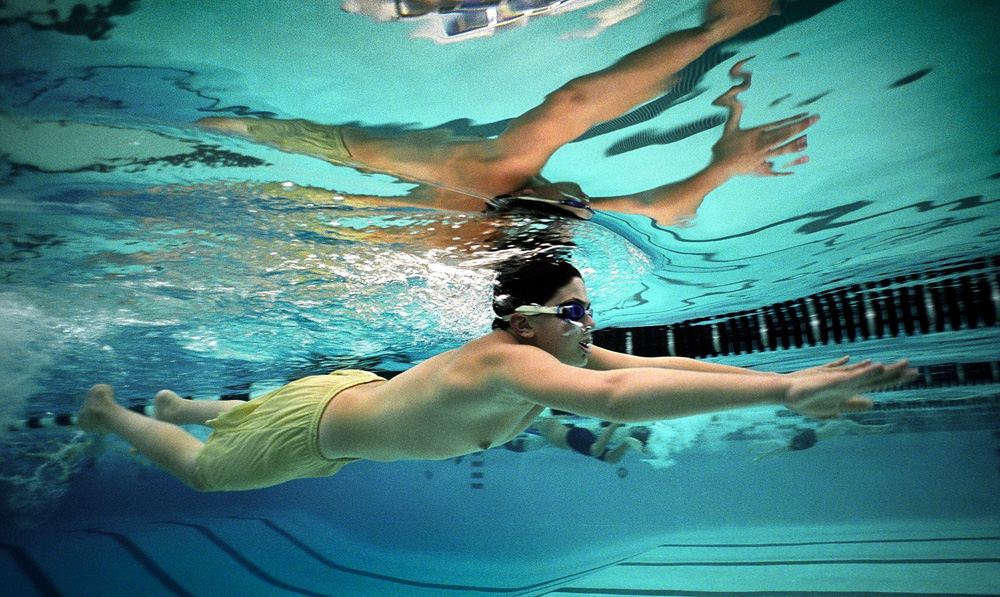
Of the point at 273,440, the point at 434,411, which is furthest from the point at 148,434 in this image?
the point at 434,411

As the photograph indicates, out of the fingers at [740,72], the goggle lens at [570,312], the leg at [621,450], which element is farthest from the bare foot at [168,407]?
the leg at [621,450]

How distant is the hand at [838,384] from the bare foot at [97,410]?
6.50 meters

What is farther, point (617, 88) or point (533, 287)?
point (533, 287)

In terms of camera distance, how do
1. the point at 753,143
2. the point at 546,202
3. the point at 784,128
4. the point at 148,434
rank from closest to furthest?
the point at 784,128
the point at 753,143
the point at 546,202
the point at 148,434

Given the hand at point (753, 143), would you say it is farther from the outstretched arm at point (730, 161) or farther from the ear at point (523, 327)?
the ear at point (523, 327)

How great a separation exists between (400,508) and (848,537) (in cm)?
2006

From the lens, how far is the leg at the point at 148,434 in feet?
17.0

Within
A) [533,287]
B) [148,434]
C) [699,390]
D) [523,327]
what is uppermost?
[533,287]

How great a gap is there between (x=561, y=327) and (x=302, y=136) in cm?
217

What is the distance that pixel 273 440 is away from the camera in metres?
4.74

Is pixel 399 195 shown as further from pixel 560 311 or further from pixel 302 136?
pixel 560 311

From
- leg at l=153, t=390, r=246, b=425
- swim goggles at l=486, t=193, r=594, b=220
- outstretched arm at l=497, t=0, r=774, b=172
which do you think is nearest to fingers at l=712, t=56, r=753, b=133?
outstretched arm at l=497, t=0, r=774, b=172

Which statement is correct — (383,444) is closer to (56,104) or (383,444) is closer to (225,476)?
(225,476)

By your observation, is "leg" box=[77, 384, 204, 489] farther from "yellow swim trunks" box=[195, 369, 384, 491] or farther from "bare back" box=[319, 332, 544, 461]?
"bare back" box=[319, 332, 544, 461]
